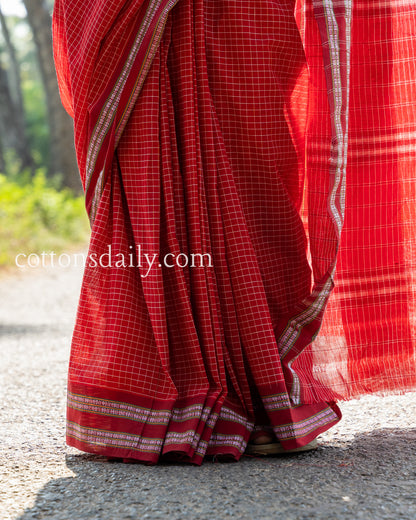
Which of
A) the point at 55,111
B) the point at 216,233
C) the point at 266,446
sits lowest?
the point at 266,446

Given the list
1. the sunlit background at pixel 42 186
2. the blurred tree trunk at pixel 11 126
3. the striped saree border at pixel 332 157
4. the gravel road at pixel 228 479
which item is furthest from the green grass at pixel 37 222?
the striped saree border at pixel 332 157

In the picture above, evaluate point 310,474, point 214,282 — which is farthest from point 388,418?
point 214,282

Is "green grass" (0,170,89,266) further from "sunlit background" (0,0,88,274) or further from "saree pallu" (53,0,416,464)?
"saree pallu" (53,0,416,464)

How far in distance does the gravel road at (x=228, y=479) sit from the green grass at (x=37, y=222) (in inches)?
246

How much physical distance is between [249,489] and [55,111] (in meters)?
12.8

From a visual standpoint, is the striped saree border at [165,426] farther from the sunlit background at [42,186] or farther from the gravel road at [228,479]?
the sunlit background at [42,186]

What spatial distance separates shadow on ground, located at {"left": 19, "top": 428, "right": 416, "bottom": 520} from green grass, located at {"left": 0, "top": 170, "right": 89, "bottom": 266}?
675 centimetres

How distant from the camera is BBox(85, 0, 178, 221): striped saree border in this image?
7.50ft

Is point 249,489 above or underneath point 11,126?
underneath

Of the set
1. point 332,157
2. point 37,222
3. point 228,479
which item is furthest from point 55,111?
point 228,479

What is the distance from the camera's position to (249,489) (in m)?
1.94

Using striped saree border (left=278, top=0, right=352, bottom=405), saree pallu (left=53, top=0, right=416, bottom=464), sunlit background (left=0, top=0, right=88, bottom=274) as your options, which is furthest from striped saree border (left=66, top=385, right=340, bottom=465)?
sunlit background (left=0, top=0, right=88, bottom=274)

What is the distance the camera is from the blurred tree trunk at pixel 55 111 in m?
13.4

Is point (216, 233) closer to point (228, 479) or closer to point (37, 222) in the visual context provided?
point (228, 479)
